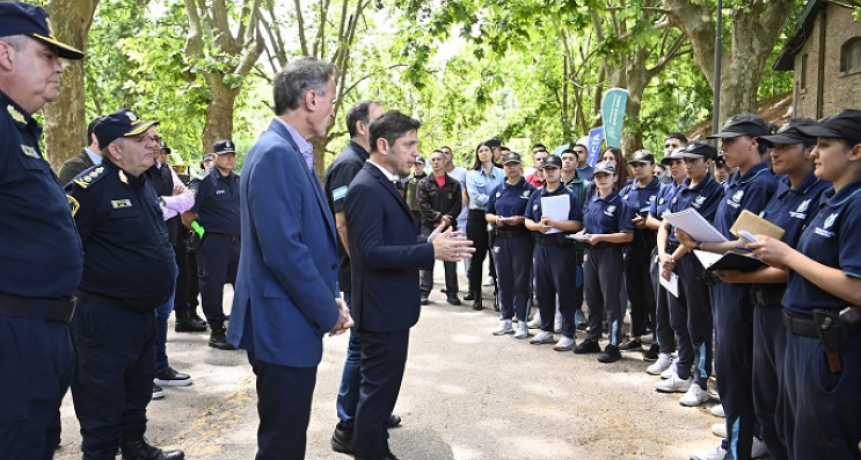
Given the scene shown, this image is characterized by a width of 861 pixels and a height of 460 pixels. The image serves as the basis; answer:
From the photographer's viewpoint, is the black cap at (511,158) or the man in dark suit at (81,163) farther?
the black cap at (511,158)

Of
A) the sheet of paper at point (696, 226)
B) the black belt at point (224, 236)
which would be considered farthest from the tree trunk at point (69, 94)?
the sheet of paper at point (696, 226)

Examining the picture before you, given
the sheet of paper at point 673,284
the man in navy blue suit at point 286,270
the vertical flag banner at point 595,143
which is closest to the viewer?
the man in navy blue suit at point 286,270

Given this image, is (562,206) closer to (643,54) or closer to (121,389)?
(121,389)

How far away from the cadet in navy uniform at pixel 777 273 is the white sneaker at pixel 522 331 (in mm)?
4244

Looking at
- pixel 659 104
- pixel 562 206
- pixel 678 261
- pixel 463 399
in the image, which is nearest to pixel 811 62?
pixel 659 104

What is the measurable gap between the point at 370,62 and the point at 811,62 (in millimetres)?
14487

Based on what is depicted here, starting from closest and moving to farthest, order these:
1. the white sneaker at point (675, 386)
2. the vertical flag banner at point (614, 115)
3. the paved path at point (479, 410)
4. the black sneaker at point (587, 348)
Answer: the paved path at point (479, 410), the white sneaker at point (675, 386), the black sneaker at point (587, 348), the vertical flag banner at point (614, 115)

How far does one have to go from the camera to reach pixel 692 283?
536cm

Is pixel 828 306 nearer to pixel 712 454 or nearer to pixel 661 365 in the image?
pixel 712 454

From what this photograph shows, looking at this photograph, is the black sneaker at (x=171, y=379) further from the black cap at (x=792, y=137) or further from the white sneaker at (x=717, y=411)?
the black cap at (x=792, y=137)

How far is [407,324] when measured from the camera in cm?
399

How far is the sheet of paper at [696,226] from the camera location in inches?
161

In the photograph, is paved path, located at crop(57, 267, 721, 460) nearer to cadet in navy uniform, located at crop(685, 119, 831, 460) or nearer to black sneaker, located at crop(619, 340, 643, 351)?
black sneaker, located at crop(619, 340, 643, 351)

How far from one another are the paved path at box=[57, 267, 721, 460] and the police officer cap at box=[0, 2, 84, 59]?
2.91m
